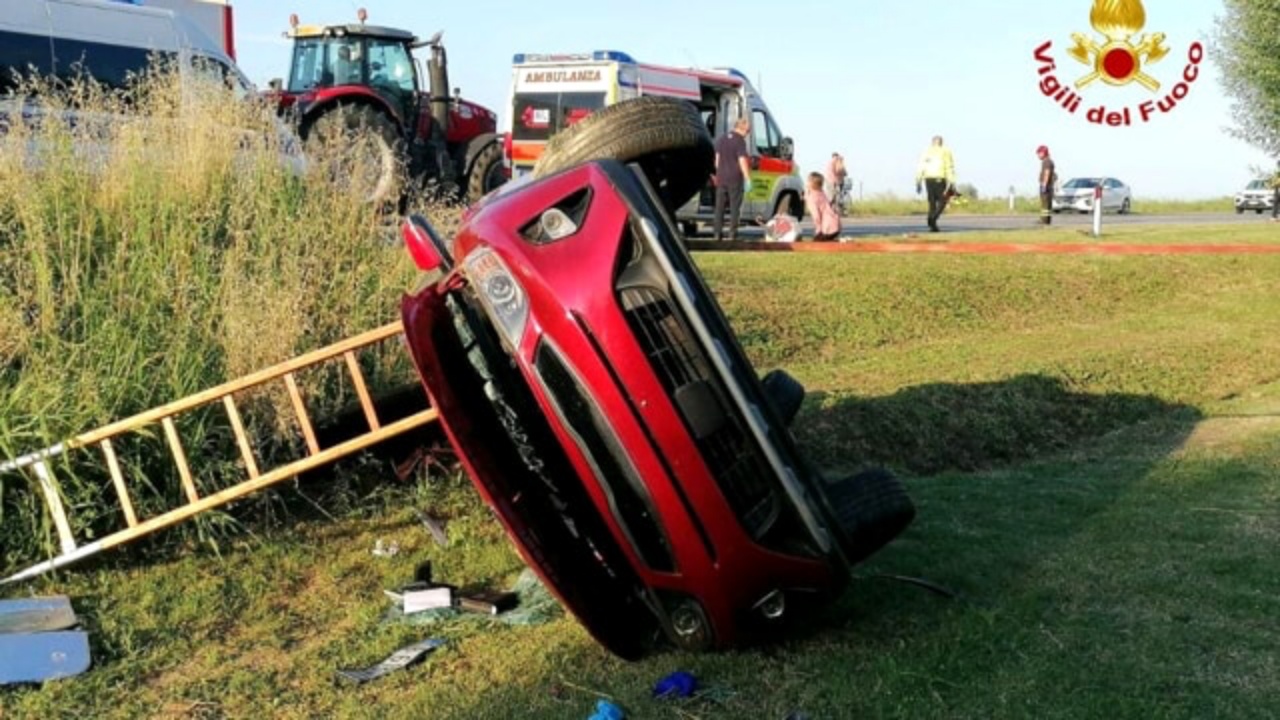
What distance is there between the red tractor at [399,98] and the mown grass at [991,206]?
2346cm

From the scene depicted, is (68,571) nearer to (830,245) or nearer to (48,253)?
(48,253)

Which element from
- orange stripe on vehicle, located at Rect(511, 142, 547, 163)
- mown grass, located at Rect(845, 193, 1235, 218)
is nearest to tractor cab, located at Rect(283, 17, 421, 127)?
orange stripe on vehicle, located at Rect(511, 142, 547, 163)

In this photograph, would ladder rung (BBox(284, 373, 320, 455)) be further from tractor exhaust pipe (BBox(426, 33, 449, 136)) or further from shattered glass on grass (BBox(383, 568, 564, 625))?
tractor exhaust pipe (BBox(426, 33, 449, 136))

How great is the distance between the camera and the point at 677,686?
3.66 meters

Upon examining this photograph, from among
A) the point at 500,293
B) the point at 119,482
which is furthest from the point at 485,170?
the point at 500,293

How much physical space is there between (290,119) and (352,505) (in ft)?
12.8

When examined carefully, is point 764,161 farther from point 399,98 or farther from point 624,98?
point 399,98

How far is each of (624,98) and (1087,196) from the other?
29.0 m

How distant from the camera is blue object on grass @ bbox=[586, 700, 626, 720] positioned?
135 inches

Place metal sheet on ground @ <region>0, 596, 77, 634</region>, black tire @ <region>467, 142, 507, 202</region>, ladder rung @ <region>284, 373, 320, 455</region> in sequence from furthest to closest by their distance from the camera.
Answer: black tire @ <region>467, 142, 507, 202</region>, ladder rung @ <region>284, 373, 320, 455</region>, metal sheet on ground @ <region>0, 596, 77, 634</region>

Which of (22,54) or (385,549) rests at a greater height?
(22,54)

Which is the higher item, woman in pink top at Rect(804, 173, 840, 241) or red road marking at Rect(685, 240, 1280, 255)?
woman in pink top at Rect(804, 173, 840, 241)

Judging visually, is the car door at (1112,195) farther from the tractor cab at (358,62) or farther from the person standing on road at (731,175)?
the tractor cab at (358,62)

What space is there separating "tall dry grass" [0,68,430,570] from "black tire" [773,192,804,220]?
55.9ft
